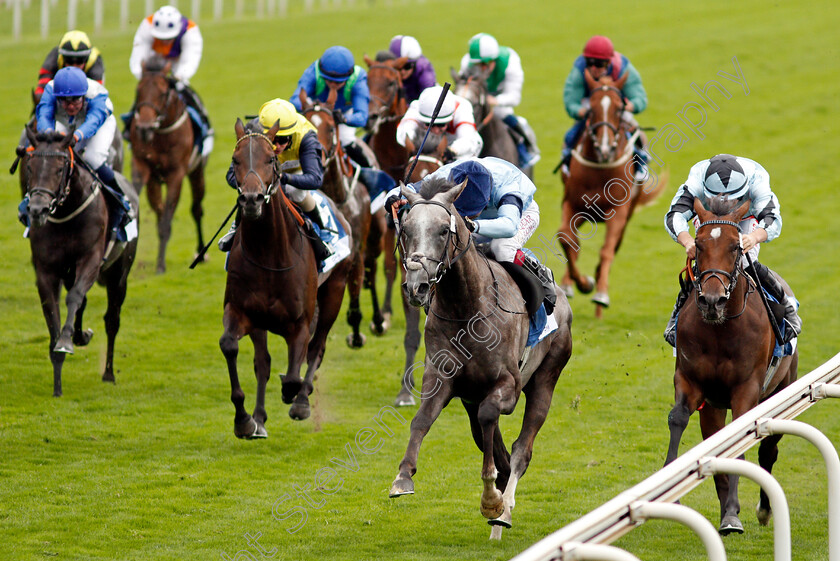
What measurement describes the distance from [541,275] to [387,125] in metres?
4.90

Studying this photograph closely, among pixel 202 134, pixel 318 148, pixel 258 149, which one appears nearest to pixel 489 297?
pixel 258 149

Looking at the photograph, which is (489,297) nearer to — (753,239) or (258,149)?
(753,239)

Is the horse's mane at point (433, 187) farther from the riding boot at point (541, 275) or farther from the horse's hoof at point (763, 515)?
the horse's hoof at point (763, 515)

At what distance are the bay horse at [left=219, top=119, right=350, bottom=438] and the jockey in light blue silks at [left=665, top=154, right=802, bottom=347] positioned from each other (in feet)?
7.41

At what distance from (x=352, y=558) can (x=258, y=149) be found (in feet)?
7.73

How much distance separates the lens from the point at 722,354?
6.04 m

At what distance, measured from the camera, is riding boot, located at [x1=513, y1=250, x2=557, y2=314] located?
6191 millimetres

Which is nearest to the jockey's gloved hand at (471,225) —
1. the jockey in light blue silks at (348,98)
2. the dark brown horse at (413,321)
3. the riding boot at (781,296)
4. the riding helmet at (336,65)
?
the riding boot at (781,296)

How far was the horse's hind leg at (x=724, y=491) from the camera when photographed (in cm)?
584

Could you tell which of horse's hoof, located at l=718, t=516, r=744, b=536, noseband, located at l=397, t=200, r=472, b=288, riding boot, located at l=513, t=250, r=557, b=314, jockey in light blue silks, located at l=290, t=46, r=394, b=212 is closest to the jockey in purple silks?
jockey in light blue silks, located at l=290, t=46, r=394, b=212

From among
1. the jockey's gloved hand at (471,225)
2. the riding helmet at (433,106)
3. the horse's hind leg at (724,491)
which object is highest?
the riding helmet at (433,106)

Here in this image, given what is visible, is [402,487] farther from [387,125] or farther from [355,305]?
[387,125]

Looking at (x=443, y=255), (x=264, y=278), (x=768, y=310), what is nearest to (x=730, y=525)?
(x=768, y=310)

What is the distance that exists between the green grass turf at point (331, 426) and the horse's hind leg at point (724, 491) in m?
0.21
